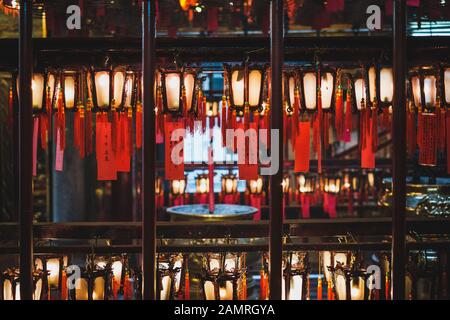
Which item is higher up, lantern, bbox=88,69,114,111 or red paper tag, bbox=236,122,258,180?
lantern, bbox=88,69,114,111

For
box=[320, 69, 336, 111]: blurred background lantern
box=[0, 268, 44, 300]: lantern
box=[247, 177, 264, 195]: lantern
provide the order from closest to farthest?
1. box=[0, 268, 44, 300]: lantern
2. box=[320, 69, 336, 111]: blurred background lantern
3. box=[247, 177, 264, 195]: lantern

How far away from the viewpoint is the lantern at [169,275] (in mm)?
4812

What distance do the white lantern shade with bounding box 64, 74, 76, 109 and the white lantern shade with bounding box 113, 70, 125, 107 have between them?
1.91 ft

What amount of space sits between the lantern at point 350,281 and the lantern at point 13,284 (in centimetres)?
269

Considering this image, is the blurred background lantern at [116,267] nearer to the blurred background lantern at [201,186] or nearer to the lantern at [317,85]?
the lantern at [317,85]

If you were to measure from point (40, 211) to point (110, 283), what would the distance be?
7.09m

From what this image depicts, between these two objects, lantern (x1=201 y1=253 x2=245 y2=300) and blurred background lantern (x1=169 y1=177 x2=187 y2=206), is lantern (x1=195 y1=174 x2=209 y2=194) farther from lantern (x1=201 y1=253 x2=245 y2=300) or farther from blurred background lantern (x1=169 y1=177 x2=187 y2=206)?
lantern (x1=201 y1=253 x2=245 y2=300)

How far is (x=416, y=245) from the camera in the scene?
17.1 feet

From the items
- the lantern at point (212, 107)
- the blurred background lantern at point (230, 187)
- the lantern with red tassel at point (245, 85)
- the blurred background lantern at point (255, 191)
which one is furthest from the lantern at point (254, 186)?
the lantern with red tassel at point (245, 85)

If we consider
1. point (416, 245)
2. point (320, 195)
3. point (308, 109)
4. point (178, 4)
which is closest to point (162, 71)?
point (308, 109)

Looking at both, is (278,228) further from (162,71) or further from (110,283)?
(162,71)

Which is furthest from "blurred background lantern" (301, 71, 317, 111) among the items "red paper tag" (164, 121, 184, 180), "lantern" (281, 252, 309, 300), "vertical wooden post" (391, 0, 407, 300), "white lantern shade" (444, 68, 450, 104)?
"vertical wooden post" (391, 0, 407, 300)

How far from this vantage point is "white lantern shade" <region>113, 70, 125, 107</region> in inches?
215

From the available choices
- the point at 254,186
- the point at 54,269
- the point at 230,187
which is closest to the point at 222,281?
the point at 54,269
